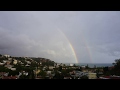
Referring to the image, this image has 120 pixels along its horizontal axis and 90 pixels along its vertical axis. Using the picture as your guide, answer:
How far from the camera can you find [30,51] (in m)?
2.79

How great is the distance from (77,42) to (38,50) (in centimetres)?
92

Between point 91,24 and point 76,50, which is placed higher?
point 91,24

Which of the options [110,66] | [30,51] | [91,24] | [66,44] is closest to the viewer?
[110,66]

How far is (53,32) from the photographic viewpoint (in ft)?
9.66
